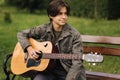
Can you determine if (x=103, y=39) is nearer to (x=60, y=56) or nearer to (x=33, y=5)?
(x=60, y=56)

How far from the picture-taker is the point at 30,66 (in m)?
5.91

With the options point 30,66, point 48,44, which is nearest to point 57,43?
point 48,44

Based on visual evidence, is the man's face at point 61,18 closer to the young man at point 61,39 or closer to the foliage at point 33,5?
the young man at point 61,39

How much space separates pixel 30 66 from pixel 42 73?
234 millimetres

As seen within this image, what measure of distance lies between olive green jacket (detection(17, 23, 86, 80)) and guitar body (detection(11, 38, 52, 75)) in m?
0.10

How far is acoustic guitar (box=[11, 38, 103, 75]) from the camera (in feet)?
17.6

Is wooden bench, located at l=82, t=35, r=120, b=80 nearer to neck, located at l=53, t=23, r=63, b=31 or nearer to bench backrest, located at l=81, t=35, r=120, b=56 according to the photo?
bench backrest, located at l=81, t=35, r=120, b=56

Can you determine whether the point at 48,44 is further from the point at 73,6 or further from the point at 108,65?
the point at 73,6

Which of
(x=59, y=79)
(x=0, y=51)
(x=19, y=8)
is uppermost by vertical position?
(x=59, y=79)

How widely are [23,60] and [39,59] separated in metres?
0.37

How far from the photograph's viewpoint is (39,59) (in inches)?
230

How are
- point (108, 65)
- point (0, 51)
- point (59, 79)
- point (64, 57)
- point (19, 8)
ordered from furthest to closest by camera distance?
point (19, 8) < point (0, 51) < point (108, 65) < point (59, 79) < point (64, 57)

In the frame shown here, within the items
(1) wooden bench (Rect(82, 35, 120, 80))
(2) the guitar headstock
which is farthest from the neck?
(1) wooden bench (Rect(82, 35, 120, 80))


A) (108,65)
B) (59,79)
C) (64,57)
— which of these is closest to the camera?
(64,57)
